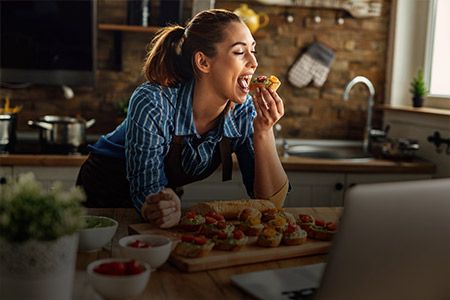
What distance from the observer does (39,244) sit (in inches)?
34.3

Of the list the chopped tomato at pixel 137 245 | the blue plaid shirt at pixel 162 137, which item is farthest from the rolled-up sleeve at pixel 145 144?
the chopped tomato at pixel 137 245

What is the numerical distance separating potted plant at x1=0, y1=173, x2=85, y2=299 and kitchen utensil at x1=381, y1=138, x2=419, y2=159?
103 inches

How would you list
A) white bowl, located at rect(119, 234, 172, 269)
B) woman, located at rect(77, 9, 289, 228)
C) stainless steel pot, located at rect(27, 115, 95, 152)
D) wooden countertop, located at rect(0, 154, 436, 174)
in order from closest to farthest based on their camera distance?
white bowl, located at rect(119, 234, 172, 269), woman, located at rect(77, 9, 289, 228), wooden countertop, located at rect(0, 154, 436, 174), stainless steel pot, located at rect(27, 115, 95, 152)

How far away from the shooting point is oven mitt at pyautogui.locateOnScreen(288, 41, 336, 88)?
3.56 m

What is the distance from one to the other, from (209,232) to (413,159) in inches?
88.3

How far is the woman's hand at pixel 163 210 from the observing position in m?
1.47

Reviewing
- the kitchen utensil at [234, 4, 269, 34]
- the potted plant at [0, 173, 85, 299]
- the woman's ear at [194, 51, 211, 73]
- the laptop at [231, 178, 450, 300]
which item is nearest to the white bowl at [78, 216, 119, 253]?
the potted plant at [0, 173, 85, 299]

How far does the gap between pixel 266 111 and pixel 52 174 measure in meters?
1.44

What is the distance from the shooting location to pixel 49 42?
128 inches

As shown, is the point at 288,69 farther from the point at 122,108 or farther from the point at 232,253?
the point at 232,253

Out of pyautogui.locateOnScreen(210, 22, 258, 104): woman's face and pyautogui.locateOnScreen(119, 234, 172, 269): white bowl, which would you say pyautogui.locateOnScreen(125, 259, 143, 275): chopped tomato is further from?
pyautogui.locateOnScreen(210, 22, 258, 104): woman's face

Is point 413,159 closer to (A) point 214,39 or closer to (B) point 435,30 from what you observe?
(B) point 435,30

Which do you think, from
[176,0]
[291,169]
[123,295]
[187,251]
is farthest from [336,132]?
[123,295]

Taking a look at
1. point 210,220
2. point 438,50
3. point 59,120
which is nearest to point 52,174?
point 59,120
